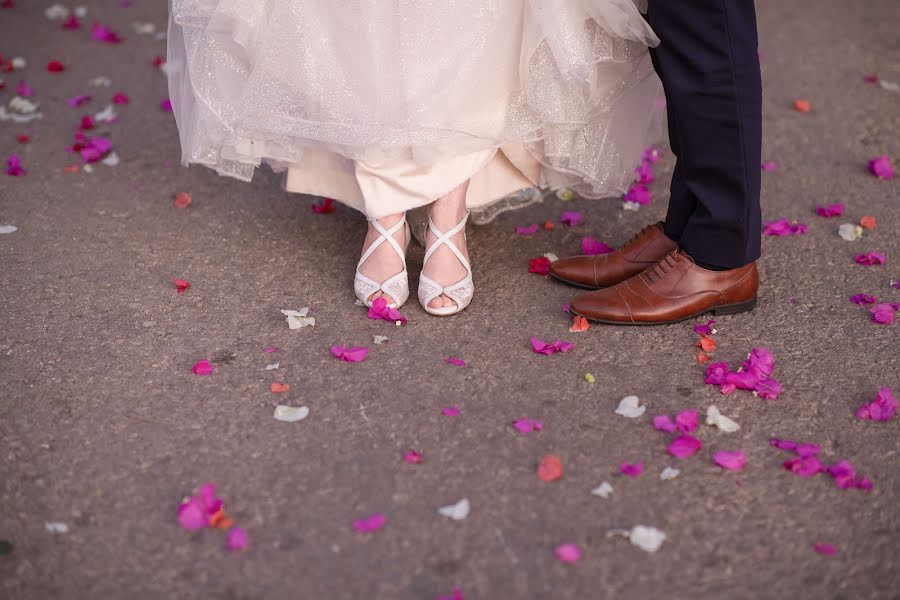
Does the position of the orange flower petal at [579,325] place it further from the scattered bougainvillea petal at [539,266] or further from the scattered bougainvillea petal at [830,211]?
the scattered bougainvillea petal at [830,211]

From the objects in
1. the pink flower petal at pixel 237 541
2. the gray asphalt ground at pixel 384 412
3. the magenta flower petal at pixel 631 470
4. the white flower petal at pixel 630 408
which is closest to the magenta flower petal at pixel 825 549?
the gray asphalt ground at pixel 384 412

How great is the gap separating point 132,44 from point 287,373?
256cm

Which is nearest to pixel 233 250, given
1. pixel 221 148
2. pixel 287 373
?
pixel 221 148

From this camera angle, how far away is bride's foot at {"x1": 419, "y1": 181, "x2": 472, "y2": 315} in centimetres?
238

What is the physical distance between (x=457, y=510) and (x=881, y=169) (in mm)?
2088

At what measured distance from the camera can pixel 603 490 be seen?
1806mm

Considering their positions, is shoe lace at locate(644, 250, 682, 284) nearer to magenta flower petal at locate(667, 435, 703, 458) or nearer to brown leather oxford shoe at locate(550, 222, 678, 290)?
brown leather oxford shoe at locate(550, 222, 678, 290)

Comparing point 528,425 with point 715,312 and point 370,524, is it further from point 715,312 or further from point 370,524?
point 715,312

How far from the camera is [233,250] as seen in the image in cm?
268

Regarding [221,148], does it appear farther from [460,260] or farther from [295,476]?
[295,476]

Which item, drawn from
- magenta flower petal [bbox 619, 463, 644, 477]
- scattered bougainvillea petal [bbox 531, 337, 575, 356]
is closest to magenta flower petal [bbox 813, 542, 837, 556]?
magenta flower petal [bbox 619, 463, 644, 477]

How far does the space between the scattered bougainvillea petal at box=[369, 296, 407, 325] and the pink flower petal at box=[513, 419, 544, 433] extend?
0.50 m

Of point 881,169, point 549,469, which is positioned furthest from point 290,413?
point 881,169

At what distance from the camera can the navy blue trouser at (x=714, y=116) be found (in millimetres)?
1984
